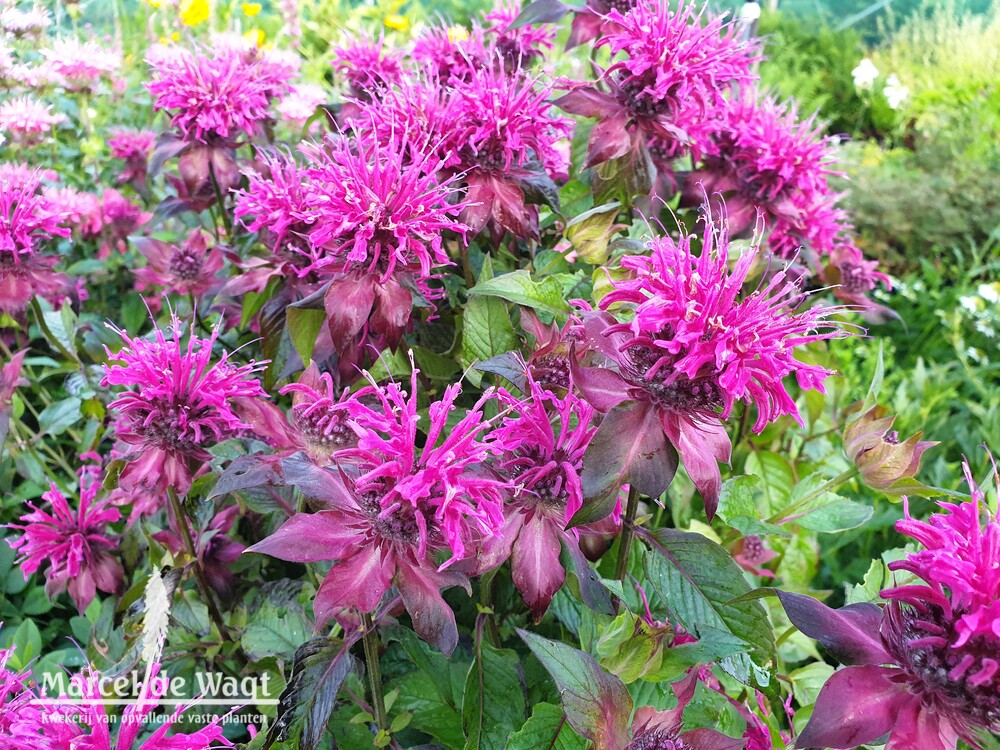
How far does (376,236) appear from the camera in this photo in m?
0.85

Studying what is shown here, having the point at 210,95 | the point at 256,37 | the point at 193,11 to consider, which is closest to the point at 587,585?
the point at 210,95

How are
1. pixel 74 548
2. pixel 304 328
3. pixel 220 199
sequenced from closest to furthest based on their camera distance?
1. pixel 304 328
2. pixel 74 548
3. pixel 220 199

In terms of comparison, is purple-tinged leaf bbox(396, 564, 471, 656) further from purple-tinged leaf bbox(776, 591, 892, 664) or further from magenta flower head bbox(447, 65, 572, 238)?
magenta flower head bbox(447, 65, 572, 238)

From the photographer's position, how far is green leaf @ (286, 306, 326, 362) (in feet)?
2.96

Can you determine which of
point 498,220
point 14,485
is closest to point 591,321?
point 498,220

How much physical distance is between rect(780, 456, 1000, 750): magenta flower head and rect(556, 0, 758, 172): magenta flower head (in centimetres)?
63

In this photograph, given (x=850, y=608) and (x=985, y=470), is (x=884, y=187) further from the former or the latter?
(x=850, y=608)

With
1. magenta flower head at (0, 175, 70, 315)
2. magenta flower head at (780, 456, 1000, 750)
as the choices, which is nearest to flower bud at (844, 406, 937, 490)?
magenta flower head at (780, 456, 1000, 750)

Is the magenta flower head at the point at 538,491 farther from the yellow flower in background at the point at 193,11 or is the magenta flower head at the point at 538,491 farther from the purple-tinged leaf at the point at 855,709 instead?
the yellow flower in background at the point at 193,11

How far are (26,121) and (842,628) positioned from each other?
2069mm

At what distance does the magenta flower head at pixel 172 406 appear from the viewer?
894mm

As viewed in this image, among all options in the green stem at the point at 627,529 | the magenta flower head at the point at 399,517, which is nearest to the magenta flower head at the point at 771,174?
the green stem at the point at 627,529

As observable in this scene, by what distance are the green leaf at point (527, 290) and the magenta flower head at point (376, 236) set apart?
77mm

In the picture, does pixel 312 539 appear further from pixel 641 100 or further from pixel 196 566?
pixel 641 100
